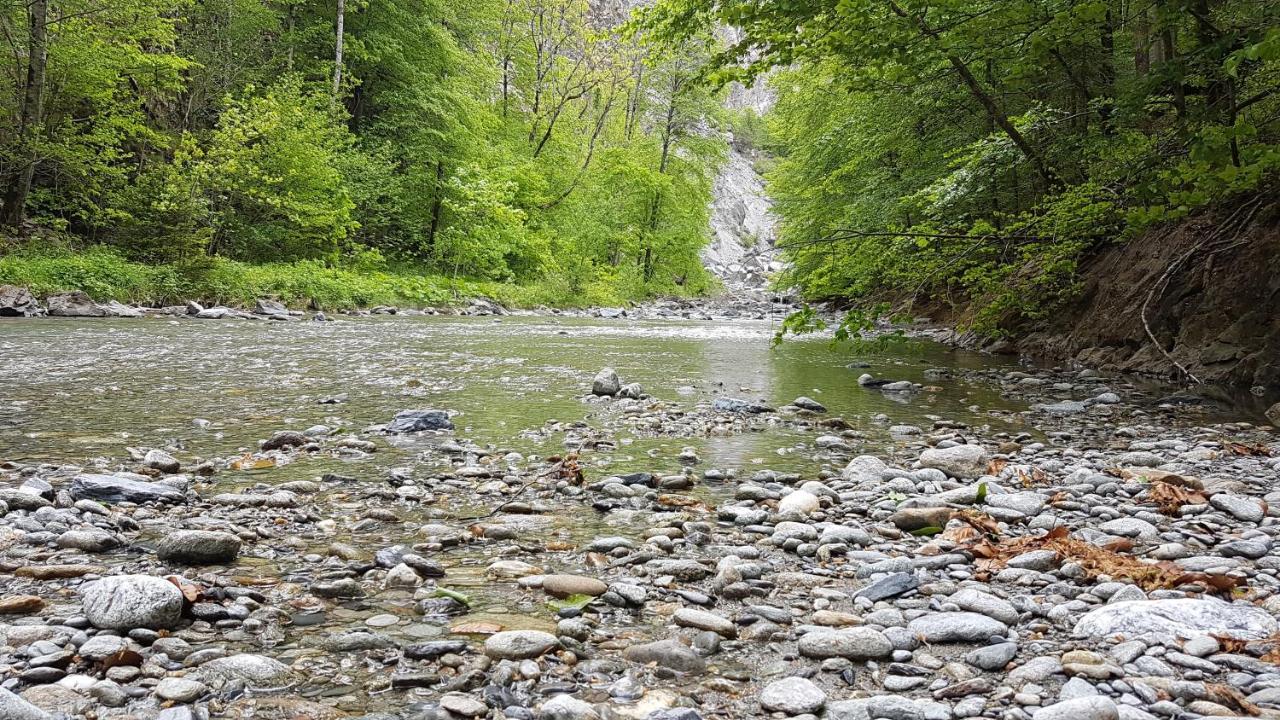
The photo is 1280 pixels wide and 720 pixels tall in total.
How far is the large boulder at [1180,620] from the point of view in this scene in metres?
2.14

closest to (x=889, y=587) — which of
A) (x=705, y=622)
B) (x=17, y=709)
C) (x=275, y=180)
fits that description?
(x=705, y=622)

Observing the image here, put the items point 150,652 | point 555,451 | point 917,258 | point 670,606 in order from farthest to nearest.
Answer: point 917,258 → point 555,451 → point 670,606 → point 150,652

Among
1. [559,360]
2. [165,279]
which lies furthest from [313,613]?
[165,279]

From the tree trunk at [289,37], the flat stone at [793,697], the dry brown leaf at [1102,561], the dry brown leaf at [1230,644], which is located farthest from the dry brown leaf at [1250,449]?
the tree trunk at [289,37]

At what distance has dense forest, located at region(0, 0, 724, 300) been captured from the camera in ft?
57.3

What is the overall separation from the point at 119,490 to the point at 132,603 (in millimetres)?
1736

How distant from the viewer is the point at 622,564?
9.94 ft

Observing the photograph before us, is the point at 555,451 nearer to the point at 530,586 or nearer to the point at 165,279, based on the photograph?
the point at 530,586

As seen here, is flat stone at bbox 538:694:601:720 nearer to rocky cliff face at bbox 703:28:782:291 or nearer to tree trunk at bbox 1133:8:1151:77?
tree trunk at bbox 1133:8:1151:77

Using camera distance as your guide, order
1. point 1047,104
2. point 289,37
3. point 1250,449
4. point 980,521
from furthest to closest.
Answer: point 289,37, point 1047,104, point 1250,449, point 980,521

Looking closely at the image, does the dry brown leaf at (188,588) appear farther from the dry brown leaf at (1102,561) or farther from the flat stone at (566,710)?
the dry brown leaf at (1102,561)

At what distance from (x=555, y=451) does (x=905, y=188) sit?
1343 centimetres

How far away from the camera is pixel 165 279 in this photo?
1689cm

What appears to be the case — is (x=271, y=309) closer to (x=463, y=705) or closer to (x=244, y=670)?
(x=244, y=670)
